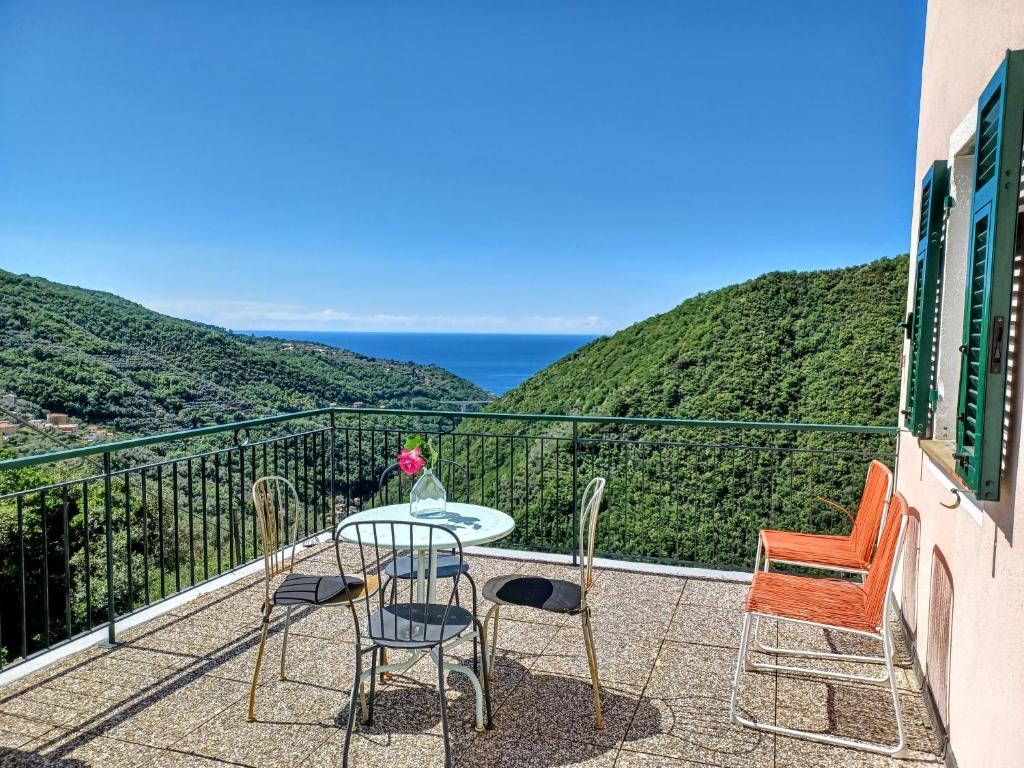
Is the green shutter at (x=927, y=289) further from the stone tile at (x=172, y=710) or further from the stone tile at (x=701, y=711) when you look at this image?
the stone tile at (x=172, y=710)

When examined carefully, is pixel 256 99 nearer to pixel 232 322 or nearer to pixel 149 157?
pixel 149 157

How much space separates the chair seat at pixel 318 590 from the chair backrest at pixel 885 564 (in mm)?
1980

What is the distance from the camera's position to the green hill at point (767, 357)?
36.4 ft

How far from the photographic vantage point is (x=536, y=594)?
2.82 metres

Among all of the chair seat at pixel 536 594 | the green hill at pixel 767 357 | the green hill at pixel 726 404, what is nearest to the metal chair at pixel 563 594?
the chair seat at pixel 536 594

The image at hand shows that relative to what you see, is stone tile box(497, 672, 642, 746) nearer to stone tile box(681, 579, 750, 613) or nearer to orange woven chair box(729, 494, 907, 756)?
orange woven chair box(729, 494, 907, 756)

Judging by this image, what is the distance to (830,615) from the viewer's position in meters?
2.65

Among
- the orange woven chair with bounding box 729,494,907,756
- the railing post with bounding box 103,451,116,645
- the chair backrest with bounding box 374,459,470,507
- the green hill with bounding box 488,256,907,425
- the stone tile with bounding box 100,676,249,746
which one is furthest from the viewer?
the green hill with bounding box 488,256,907,425

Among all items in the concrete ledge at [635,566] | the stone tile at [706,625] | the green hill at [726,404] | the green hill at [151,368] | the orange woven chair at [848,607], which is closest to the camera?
the orange woven chair at [848,607]

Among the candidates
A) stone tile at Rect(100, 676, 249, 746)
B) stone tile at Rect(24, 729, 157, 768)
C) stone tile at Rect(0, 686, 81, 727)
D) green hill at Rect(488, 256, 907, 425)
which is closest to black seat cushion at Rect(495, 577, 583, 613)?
stone tile at Rect(100, 676, 249, 746)

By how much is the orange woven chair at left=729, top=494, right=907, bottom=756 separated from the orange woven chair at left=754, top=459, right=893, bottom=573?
348mm

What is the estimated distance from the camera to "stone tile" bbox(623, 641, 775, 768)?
256 cm

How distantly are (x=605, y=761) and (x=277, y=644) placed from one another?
185 cm

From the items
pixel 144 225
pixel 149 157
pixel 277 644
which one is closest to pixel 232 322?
pixel 144 225
